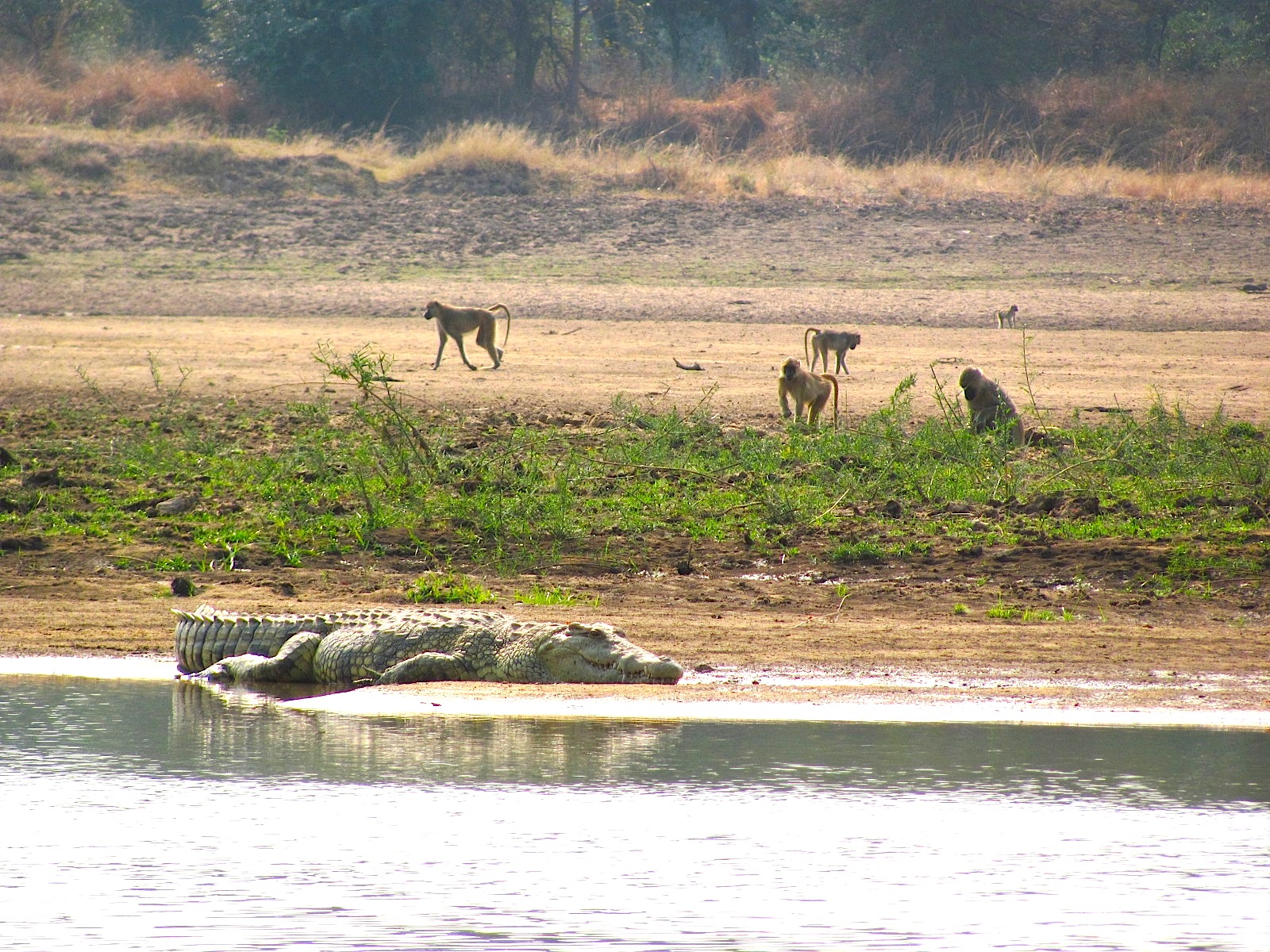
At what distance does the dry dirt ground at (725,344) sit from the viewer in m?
7.30

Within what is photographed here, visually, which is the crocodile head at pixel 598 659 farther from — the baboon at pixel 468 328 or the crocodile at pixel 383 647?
the baboon at pixel 468 328

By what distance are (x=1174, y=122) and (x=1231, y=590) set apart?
22.0 metres

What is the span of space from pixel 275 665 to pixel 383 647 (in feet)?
1.73

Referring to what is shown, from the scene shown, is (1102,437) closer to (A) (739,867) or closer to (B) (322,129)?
(A) (739,867)

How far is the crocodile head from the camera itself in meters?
6.69

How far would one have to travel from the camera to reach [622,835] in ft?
17.4

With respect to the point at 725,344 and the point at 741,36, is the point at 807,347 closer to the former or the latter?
the point at 725,344

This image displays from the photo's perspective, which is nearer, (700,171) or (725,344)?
(725,344)

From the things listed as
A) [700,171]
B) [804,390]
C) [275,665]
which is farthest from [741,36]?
[275,665]

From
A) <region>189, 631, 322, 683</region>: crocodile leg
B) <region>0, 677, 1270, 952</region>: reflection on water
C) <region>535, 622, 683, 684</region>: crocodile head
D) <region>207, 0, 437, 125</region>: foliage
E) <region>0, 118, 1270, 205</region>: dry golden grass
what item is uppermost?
<region>207, 0, 437, 125</region>: foliage

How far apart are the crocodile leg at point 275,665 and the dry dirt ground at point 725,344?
0.69 meters

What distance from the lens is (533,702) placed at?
664 centimetres

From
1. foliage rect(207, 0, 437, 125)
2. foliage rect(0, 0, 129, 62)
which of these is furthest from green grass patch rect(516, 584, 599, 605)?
foliage rect(0, 0, 129, 62)

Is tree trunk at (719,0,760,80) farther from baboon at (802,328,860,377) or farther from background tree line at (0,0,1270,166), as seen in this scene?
baboon at (802,328,860,377)
